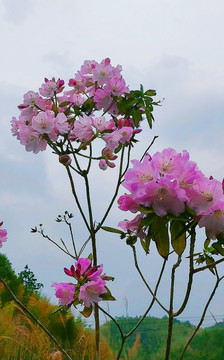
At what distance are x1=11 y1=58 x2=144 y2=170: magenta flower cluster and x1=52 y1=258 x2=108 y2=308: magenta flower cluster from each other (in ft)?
2.64

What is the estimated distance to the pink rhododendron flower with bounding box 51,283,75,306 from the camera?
1843mm

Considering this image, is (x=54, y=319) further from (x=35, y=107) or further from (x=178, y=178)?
(x=178, y=178)

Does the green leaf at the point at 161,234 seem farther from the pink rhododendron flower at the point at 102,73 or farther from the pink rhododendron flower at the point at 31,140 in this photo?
the pink rhododendron flower at the point at 102,73

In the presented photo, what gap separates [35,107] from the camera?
2729mm

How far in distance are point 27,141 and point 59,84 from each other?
40 cm

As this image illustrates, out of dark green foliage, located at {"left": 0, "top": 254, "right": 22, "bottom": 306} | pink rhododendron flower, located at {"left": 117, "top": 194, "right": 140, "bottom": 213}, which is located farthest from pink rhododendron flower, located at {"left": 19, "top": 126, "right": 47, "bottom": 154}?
dark green foliage, located at {"left": 0, "top": 254, "right": 22, "bottom": 306}

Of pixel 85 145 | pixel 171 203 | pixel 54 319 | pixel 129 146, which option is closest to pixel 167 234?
pixel 171 203

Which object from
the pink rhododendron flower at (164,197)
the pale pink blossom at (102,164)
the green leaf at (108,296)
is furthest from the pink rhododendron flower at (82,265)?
the pale pink blossom at (102,164)

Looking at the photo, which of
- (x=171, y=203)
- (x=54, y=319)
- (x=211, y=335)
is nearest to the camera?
(x=171, y=203)

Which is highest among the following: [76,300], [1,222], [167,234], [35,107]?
[35,107]

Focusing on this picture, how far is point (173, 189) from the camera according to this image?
4.90 feet

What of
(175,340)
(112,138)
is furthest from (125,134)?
(175,340)

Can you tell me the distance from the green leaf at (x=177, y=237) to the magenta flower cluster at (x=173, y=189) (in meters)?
0.06

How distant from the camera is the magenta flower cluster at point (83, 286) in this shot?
1805 mm
